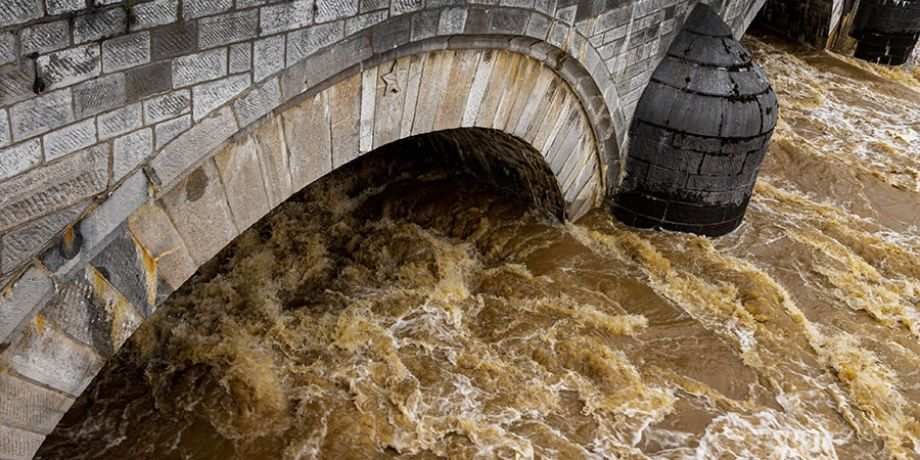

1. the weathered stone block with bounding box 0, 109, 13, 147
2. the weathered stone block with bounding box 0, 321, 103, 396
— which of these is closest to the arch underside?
the weathered stone block with bounding box 0, 321, 103, 396

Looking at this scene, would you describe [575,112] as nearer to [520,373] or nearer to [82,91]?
[520,373]

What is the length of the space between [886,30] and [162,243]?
41.3ft

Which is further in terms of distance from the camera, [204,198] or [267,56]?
[204,198]

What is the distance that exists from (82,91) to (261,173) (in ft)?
3.48

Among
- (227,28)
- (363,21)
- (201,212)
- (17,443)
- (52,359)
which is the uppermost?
(363,21)

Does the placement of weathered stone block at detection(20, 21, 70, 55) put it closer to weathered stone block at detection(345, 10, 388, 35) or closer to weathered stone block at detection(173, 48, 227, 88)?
weathered stone block at detection(173, 48, 227, 88)

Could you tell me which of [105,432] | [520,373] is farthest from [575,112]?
[105,432]

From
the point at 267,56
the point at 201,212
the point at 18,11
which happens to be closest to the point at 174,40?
the point at 267,56

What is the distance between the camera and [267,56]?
3441 millimetres

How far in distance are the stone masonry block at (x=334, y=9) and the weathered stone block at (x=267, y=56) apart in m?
0.23

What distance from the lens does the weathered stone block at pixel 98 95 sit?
285 centimetres

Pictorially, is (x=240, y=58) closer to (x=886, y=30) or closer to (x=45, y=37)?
(x=45, y=37)

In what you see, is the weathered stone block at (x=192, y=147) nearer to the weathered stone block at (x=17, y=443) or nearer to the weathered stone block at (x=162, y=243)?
the weathered stone block at (x=162, y=243)

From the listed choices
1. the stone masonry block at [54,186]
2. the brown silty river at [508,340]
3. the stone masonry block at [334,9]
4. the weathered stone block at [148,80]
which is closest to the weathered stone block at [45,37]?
the weathered stone block at [148,80]
